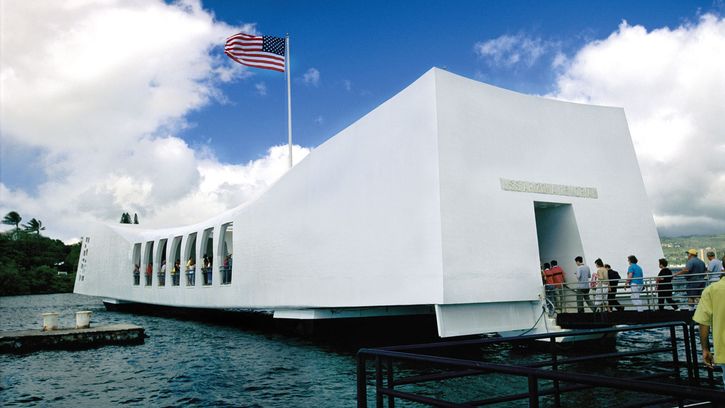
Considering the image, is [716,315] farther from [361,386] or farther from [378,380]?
[361,386]

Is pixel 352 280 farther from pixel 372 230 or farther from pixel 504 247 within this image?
pixel 504 247

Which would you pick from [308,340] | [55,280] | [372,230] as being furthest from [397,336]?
[55,280]

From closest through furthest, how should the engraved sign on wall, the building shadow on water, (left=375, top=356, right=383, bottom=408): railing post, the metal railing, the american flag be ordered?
(left=375, top=356, right=383, bottom=408): railing post, the metal railing, the engraved sign on wall, the building shadow on water, the american flag

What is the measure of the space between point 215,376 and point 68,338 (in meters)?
7.93

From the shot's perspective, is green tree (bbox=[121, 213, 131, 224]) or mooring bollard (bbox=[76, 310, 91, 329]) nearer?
mooring bollard (bbox=[76, 310, 91, 329])

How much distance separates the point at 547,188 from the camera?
44.7ft

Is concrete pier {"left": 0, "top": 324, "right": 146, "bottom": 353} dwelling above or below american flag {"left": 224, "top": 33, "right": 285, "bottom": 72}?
below

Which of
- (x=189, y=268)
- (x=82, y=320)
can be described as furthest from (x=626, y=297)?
(x=189, y=268)

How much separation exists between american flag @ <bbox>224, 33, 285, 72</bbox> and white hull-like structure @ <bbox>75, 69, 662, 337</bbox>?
5681 mm

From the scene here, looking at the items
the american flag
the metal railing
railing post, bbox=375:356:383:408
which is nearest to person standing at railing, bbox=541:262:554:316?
the metal railing

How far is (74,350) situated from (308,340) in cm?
686

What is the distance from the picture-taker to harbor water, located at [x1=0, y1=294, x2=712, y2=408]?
8742 millimetres

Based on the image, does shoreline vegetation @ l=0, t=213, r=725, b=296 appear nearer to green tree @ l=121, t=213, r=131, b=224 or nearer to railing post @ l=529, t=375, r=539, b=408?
green tree @ l=121, t=213, r=131, b=224

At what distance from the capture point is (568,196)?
1392 centimetres
